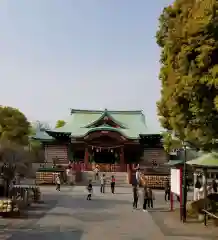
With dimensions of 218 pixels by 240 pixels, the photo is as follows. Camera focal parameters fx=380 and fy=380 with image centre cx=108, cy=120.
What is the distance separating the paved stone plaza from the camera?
12.1 m

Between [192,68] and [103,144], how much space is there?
129 feet

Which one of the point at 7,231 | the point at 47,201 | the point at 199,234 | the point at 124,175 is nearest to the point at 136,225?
the point at 199,234

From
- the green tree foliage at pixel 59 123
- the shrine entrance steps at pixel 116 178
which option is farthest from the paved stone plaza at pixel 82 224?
the green tree foliage at pixel 59 123

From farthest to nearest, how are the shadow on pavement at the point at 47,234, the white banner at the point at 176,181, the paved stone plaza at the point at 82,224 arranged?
the white banner at the point at 176,181, the paved stone plaza at the point at 82,224, the shadow on pavement at the point at 47,234

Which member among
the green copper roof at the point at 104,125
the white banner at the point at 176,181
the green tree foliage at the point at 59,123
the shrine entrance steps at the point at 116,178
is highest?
the green tree foliage at the point at 59,123

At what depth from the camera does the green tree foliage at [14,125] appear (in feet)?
146

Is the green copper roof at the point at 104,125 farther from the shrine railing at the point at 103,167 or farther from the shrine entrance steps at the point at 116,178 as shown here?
the shrine entrance steps at the point at 116,178

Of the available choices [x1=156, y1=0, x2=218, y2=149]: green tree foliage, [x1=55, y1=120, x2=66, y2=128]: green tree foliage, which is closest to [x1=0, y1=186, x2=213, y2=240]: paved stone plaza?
[x1=156, y1=0, x2=218, y2=149]: green tree foliage

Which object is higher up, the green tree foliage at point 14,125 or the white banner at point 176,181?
the green tree foliage at point 14,125

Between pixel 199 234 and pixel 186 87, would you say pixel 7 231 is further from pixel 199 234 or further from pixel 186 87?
pixel 186 87

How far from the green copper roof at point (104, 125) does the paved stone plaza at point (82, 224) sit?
29.8 m

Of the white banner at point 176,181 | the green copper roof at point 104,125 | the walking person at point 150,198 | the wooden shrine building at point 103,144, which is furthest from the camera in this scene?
the green copper roof at point 104,125

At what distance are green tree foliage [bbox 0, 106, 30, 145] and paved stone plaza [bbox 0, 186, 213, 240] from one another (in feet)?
85.0

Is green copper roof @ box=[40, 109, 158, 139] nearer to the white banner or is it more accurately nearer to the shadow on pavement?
the white banner
